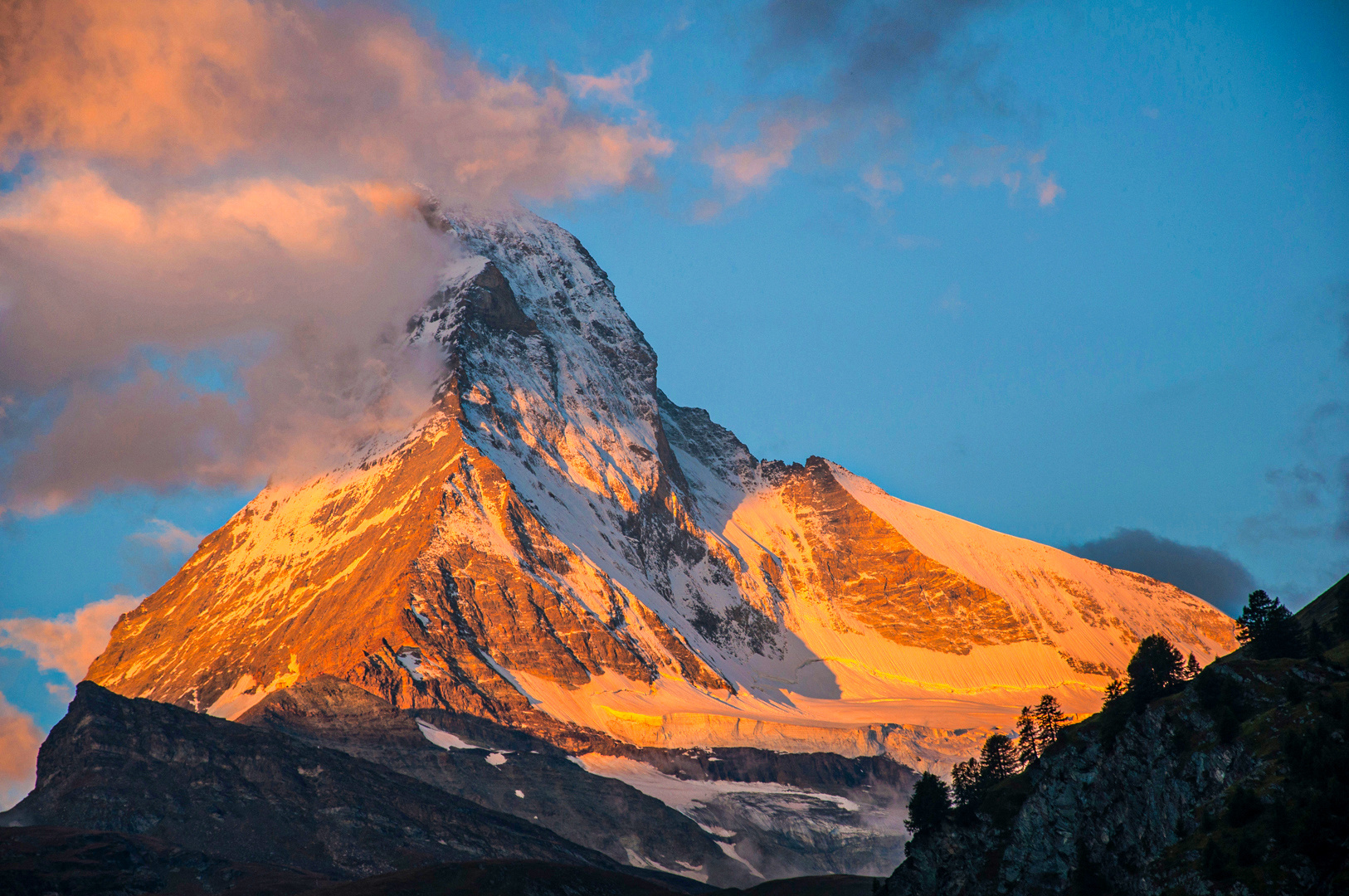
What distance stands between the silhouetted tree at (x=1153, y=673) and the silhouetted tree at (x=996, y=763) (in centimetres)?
2622

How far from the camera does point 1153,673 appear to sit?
447 ft

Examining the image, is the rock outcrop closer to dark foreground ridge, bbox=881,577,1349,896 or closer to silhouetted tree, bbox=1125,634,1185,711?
dark foreground ridge, bbox=881,577,1349,896

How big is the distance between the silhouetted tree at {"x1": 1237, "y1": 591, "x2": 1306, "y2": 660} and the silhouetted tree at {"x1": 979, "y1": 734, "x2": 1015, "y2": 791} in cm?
3477

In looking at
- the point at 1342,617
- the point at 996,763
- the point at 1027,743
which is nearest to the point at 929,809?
the point at 996,763

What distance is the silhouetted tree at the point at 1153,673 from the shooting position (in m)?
126

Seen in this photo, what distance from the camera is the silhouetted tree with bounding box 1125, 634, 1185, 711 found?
126 m

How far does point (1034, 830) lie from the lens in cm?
12450

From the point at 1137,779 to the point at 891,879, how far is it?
39.4 m

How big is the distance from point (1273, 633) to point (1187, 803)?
35.3 metres

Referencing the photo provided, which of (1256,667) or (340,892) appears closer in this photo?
(1256,667)

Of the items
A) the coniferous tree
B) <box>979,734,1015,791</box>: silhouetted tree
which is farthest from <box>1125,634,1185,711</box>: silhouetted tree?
the coniferous tree

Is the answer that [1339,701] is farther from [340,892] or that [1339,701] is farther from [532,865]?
[340,892]

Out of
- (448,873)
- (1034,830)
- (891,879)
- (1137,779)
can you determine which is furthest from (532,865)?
(1137,779)

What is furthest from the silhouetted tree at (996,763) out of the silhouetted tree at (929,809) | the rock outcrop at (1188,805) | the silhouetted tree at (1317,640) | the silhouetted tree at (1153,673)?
the silhouetted tree at (1317,640)
